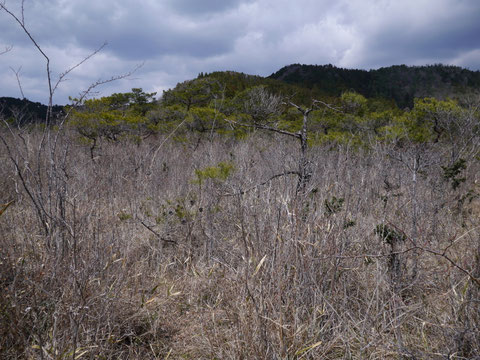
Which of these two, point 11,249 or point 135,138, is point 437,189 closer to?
point 11,249

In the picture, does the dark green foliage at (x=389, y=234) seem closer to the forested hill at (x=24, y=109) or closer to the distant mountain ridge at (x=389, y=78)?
the forested hill at (x=24, y=109)

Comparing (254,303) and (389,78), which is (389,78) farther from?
(254,303)

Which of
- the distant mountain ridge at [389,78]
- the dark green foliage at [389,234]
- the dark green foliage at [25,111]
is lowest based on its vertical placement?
the dark green foliage at [389,234]

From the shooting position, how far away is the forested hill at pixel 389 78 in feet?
208

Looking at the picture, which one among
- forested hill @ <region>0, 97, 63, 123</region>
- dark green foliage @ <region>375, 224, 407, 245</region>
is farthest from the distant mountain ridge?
dark green foliage @ <region>375, 224, 407, 245</region>

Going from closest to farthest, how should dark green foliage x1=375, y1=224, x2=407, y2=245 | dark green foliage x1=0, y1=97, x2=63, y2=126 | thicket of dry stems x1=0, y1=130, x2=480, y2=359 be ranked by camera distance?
thicket of dry stems x1=0, y1=130, x2=480, y2=359, dark green foliage x1=375, y1=224, x2=407, y2=245, dark green foliage x1=0, y1=97, x2=63, y2=126

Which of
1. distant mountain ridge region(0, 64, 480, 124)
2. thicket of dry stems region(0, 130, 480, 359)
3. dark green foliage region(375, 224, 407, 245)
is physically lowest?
thicket of dry stems region(0, 130, 480, 359)

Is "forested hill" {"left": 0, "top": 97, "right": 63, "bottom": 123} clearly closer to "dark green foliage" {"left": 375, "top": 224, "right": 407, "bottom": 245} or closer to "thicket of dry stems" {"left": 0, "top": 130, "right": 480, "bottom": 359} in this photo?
"thicket of dry stems" {"left": 0, "top": 130, "right": 480, "bottom": 359}

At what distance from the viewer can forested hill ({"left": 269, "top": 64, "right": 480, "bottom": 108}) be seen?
63.3 metres

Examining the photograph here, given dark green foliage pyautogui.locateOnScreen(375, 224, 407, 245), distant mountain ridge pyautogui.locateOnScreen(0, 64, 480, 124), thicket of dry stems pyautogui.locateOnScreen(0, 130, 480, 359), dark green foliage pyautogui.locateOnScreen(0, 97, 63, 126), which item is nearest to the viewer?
thicket of dry stems pyautogui.locateOnScreen(0, 130, 480, 359)

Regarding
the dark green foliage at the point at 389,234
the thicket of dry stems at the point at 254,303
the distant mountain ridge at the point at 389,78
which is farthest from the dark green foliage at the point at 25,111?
the distant mountain ridge at the point at 389,78

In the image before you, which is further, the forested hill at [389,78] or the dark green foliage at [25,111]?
the forested hill at [389,78]

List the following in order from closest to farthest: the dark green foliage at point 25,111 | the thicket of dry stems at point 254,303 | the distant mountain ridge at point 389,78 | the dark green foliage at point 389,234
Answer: the thicket of dry stems at point 254,303 → the dark green foliage at point 389,234 → the dark green foliage at point 25,111 → the distant mountain ridge at point 389,78

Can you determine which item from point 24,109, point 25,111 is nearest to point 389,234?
point 25,111
